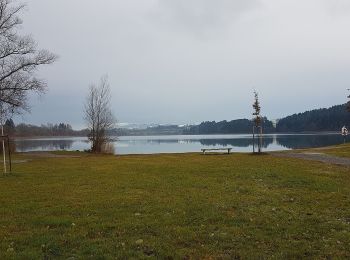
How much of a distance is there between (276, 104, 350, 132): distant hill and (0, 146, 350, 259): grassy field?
13086 cm

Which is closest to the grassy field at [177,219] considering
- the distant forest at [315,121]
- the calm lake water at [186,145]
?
the calm lake water at [186,145]

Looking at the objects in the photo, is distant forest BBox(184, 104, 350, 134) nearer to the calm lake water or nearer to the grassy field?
the calm lake water

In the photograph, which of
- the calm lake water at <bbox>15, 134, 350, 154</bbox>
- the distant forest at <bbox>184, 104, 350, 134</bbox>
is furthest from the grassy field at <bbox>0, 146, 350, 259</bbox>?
the distant forest at <bbox>184, 104, 350, 134</bbox>

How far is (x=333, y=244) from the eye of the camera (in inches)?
263

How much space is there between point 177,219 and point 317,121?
165068mm

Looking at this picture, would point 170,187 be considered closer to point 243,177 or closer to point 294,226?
point 243,177

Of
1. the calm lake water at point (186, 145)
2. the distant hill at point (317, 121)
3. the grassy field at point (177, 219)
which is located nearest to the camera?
the grassy field at point (177, 219)

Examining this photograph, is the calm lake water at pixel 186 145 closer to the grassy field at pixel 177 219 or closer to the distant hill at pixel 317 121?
the grassy field at pixel 177 219

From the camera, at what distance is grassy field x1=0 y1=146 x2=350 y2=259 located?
6.42 meters

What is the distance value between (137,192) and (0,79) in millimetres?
22953

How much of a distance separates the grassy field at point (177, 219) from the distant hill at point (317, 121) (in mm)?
130865

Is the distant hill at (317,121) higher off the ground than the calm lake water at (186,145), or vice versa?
the distant hill at (317,121)

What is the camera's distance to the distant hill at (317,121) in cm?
14988

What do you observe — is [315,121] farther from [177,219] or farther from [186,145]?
[177,219]
